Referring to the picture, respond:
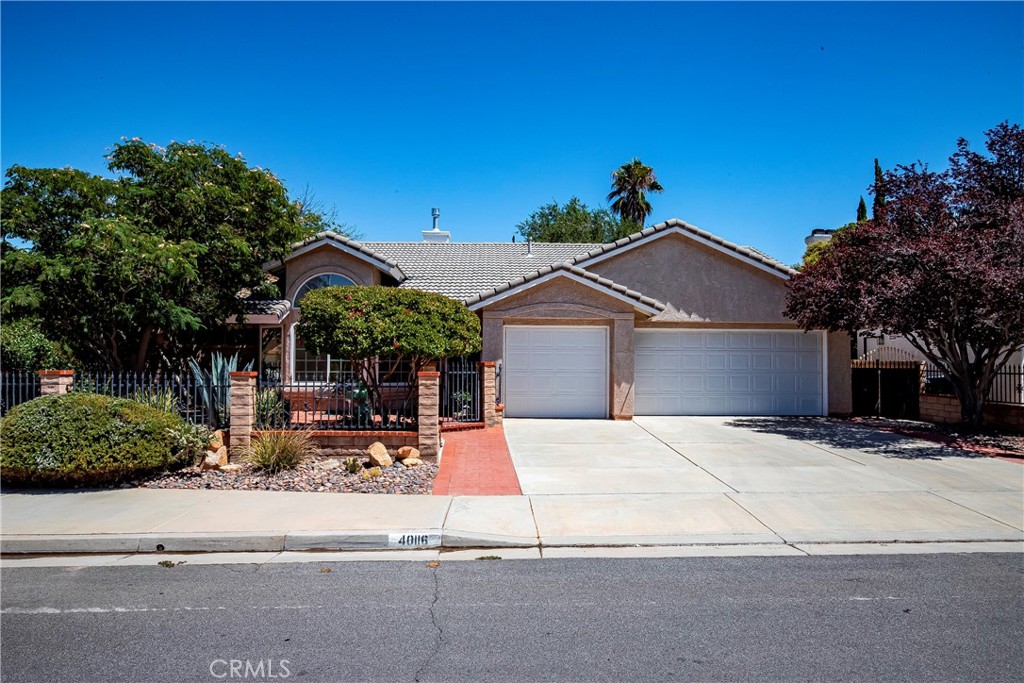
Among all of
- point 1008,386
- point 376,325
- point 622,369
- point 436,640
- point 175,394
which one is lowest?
point 436,640

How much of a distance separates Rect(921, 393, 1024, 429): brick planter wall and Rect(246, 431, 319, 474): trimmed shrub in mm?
14347

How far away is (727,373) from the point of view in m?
17.5

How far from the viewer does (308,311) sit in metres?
11.2

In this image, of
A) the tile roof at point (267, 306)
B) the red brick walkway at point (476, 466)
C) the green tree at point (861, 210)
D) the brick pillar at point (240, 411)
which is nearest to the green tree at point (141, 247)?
the tile roof at point (267, 306)

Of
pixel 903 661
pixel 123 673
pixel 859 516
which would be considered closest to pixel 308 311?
pixel 123 673

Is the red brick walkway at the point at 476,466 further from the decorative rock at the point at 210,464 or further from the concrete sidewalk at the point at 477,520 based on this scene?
the decorative rock at the point at 210,464

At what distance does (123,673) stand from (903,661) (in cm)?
482

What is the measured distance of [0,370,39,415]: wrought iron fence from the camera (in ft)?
37.7

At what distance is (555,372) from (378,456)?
271 inches

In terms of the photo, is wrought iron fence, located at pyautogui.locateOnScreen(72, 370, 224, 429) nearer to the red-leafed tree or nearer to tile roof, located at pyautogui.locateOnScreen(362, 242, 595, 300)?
tile roof, located at pyautogui.locateOnScreen(362, 242, 595, 300)

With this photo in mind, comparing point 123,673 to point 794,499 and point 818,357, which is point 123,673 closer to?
point 794,499

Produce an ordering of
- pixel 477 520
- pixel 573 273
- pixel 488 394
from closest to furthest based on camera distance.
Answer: pixel 477 520 < pixel 488 394 < pixel 573 273

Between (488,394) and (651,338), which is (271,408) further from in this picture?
(651,338)

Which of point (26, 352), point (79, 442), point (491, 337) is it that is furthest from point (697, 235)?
point (26, 352)
